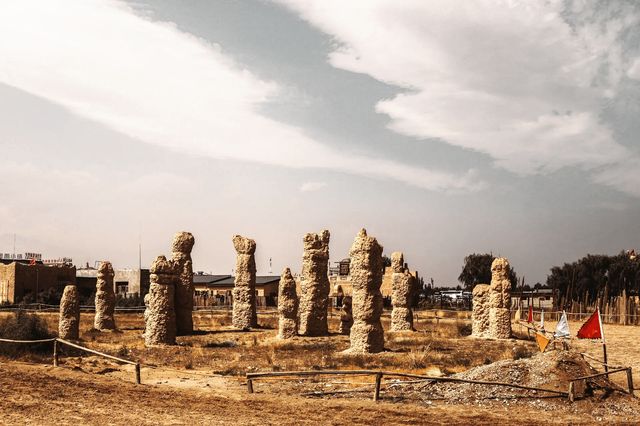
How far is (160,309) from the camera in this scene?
2603 centimetres

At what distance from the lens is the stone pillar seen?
2812 centimetres

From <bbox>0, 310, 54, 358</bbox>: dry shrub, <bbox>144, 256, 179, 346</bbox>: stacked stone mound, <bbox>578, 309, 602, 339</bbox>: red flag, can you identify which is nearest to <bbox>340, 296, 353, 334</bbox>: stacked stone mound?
<bbox>144, 256, 179, 346</bbox>: stacked stone mound

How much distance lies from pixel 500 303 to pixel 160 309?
15.4 m

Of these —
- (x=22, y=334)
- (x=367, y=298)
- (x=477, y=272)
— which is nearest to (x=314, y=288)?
(x=367, y=298)

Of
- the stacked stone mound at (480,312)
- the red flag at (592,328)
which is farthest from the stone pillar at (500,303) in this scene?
the red flag at (592,328)

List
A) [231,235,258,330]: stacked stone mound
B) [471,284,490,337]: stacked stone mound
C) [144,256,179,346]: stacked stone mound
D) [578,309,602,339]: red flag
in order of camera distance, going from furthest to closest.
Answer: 1. [231,235,258,330]: stacked stone mound
2. [471,284,490,337]: stacked stone mound
3. [144,256,179,346]: stacked stone mound
4. [578,309,602,339]: red flag

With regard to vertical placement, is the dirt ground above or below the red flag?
below

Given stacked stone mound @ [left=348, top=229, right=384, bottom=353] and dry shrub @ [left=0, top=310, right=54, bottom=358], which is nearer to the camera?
dry shrub @ [left=0, top=310, right=54, bottom=358]

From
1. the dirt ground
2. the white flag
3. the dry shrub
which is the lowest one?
the dirt ground

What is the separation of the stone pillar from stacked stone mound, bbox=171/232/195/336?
15.1 meters

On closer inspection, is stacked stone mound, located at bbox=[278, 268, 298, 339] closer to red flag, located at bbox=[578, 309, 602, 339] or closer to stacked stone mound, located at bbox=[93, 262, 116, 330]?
stacked stone mound, located at bbox=[93, 262, 116, 330]

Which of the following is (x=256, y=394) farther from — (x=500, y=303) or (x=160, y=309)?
(x=500, y=303)

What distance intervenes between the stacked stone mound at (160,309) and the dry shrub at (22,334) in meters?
4.12

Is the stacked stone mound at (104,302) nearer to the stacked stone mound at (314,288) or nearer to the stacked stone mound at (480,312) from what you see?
the stacked stone mound at (314,288)
